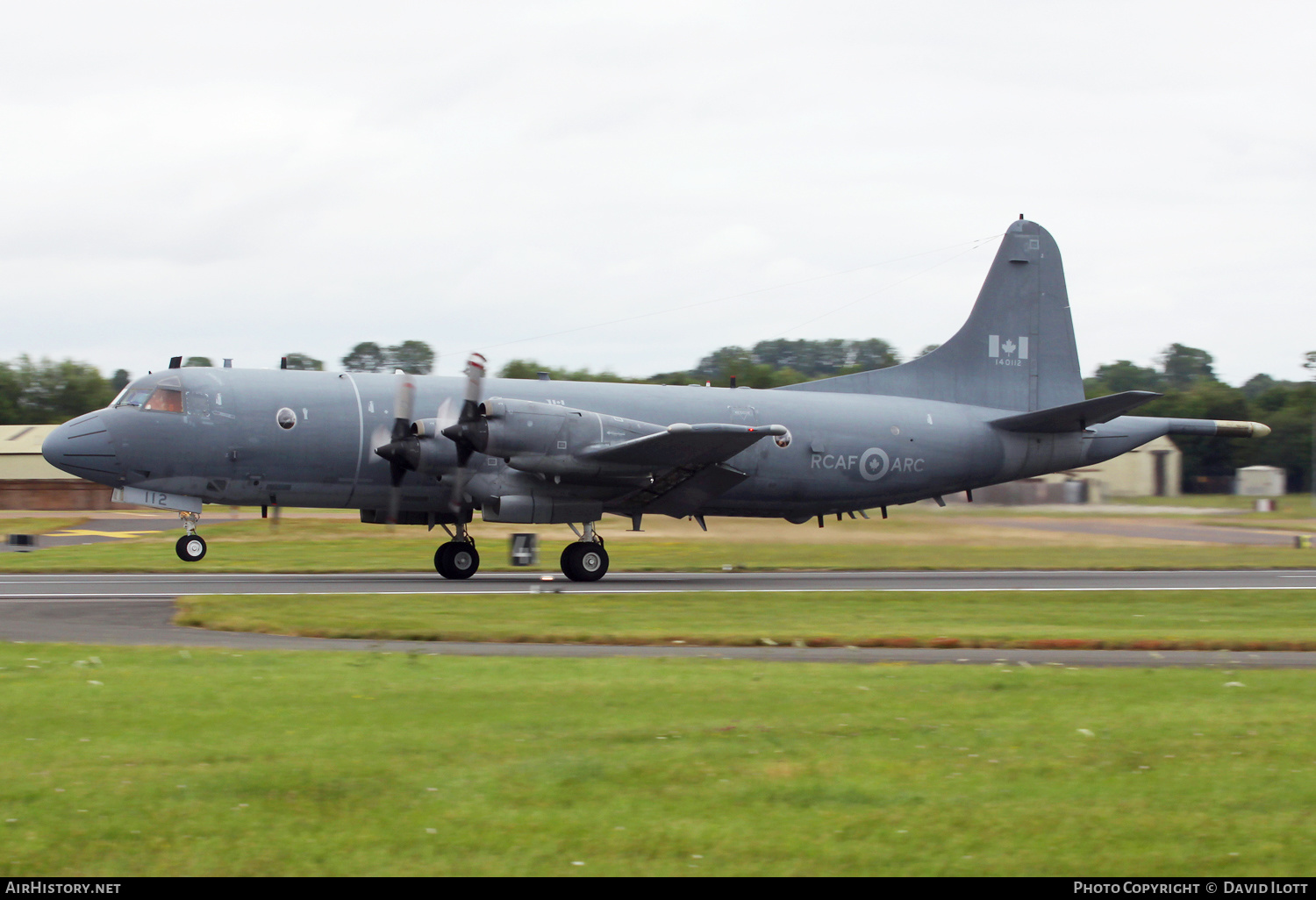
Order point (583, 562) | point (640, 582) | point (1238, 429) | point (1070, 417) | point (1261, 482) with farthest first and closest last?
point (1261, 482)
point (1238, 429)
point (1070, 417)
point (640, 582)
point (583, 562)

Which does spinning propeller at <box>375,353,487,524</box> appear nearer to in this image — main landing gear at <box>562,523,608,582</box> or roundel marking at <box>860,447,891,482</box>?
main landing gear at <box>562,523,608,582</box>

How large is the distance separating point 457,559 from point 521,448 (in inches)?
124

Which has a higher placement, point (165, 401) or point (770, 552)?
point (165, 401)

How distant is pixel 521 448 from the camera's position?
67.3ft

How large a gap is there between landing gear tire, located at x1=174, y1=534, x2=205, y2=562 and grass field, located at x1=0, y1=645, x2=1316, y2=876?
11.0 meters

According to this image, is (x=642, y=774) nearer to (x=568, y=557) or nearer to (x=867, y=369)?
(x=568, y=557)

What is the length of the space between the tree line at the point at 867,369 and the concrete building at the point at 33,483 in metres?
6.72

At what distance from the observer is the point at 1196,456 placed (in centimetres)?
5506

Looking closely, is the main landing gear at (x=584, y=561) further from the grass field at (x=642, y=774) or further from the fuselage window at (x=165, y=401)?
the grass field at (x=642, y=774)

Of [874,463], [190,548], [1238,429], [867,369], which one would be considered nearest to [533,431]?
[190,548]

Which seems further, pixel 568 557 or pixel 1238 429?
pixel 1238 429

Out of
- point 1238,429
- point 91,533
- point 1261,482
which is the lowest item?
point 91,533

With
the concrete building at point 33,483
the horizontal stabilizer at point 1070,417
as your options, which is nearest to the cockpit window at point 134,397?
the horizontal stabilizer at point 1070,417

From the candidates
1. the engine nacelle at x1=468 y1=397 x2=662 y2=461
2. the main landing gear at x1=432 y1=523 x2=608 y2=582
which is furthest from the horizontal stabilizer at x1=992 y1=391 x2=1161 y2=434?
the main landing gear at x1=432 y1=523 x2=608 y2=582
